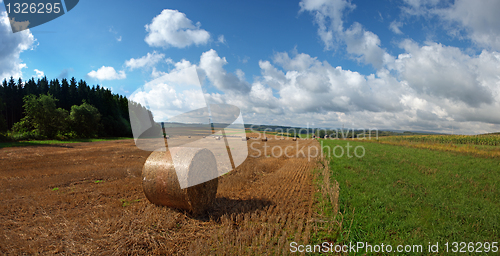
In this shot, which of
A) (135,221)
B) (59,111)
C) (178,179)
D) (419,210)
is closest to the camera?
(135,221)

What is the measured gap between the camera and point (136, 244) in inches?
187

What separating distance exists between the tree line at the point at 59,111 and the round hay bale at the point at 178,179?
135 feet

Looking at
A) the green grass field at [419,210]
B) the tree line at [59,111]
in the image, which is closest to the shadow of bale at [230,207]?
the green grass field at [419,210]

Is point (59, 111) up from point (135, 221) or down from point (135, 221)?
up

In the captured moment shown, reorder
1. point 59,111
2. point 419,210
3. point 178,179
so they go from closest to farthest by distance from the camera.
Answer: point 178,179
point 419,210
point 59,111

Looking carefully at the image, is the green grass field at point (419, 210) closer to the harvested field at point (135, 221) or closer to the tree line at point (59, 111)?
the harvested field at point (135, 221)

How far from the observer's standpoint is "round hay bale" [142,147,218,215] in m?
6.16

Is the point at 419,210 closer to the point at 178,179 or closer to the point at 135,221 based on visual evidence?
the point at 178,179

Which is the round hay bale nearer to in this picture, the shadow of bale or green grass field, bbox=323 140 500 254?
the shadow of bale

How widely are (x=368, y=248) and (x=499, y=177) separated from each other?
1366 cm

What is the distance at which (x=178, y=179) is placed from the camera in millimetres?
6129

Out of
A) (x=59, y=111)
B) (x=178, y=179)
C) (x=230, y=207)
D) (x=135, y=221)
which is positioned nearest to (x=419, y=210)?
(x=230, y=207)

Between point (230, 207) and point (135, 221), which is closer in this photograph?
point (135, 221)

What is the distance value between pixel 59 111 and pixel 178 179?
52.8 metres
